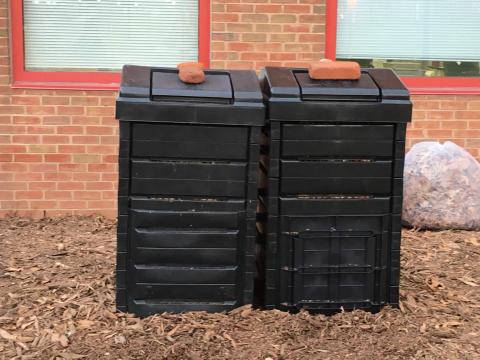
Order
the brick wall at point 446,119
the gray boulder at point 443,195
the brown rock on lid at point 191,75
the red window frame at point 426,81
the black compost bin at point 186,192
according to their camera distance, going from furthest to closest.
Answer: the brick wall at point 446,119 → the red window frame at point 426,81 → the gray boulder at point 443,195 → the brown rock on lid at point 191,75 → the black compost bin at point 186,192

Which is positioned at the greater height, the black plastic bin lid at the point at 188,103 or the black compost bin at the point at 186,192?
the black plastic bin lid at the point at 188,103

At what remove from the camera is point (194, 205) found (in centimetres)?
331

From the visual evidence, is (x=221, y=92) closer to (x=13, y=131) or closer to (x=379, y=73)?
(x=379, y=73)

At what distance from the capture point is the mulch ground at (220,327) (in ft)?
10.2

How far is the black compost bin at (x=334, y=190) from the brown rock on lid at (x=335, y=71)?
35 millimetres

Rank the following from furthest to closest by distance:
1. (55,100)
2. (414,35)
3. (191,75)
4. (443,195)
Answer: (414,35) < (55,100) < (443,195) < (191,75)

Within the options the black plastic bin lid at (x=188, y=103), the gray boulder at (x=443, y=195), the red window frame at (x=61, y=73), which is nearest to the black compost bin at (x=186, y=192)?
the black plastic bin lid at (x=188, y=103)

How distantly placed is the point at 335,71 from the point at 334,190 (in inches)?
25.9

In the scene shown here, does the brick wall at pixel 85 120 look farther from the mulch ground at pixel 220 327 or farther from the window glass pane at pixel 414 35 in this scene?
the mulch ground at pixel 220 327

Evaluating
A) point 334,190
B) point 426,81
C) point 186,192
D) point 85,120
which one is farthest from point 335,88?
point 426,81

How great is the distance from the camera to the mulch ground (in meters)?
3.10

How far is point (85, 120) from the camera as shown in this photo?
5867 mm

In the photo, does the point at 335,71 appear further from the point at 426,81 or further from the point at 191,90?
the point at 426,81

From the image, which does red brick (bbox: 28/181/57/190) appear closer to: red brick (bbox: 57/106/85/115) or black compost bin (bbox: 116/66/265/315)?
red brick (bbox: 57/106/85/115)
